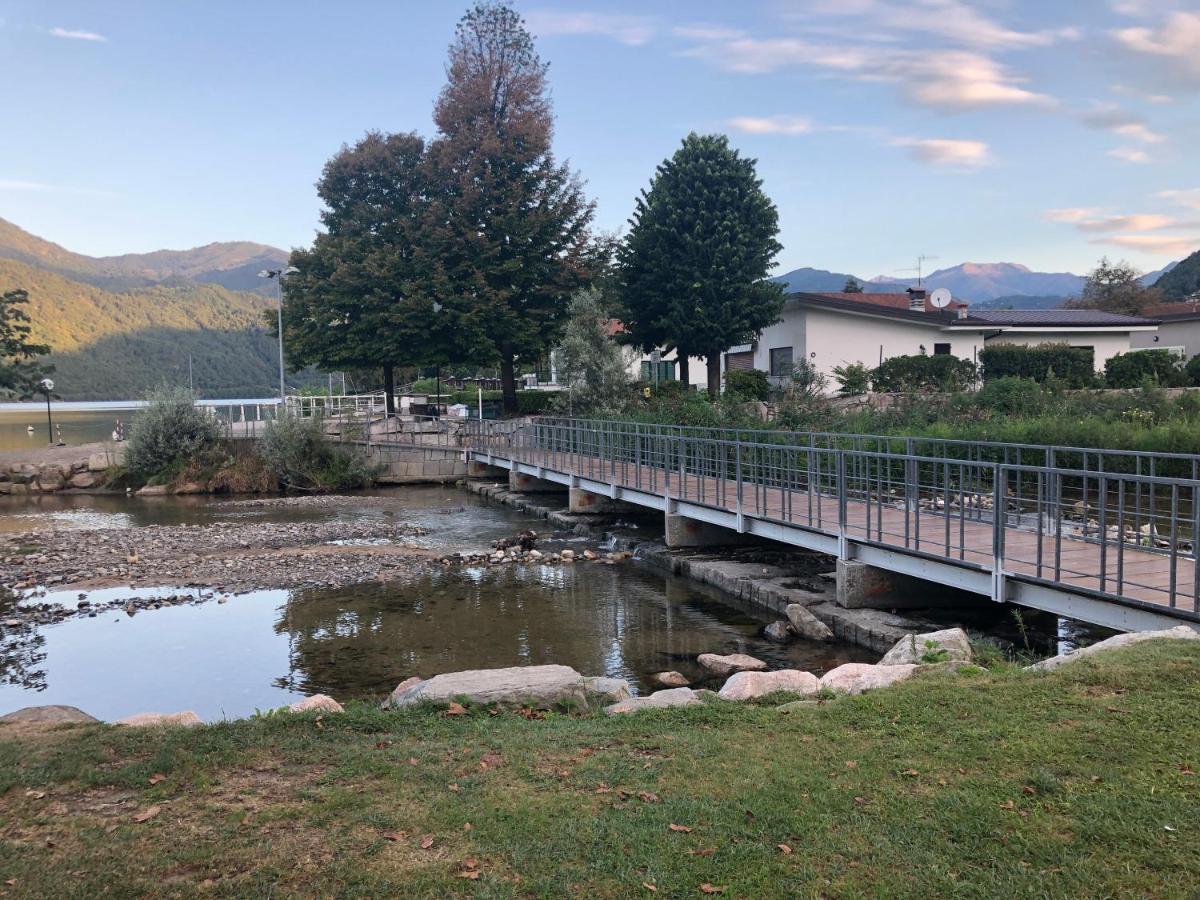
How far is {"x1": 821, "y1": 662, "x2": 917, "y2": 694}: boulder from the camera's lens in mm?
7656

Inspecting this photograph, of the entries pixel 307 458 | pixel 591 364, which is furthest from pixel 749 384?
pixel 307 458

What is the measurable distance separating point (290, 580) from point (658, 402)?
615 inches

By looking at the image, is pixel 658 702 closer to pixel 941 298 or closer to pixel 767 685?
pixel 767 685

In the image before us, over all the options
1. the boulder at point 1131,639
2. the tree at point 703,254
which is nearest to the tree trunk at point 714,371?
the tree at point 703,254

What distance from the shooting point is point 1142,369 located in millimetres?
35438

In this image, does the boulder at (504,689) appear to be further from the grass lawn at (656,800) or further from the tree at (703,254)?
the tree at (703,254)

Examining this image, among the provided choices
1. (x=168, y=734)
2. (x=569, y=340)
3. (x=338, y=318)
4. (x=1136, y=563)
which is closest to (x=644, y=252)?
(x=569, y=340)

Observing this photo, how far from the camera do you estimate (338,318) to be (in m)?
41.7

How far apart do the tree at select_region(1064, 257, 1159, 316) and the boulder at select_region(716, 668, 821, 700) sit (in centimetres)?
6531

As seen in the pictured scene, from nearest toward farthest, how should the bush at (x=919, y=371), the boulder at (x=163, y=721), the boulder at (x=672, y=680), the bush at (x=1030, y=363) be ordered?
the boulder at (x=163, y=721)
the boulder at (x=672, y=680)
the bush at (x=919, y=371)
the bush at (x=1030, y=363)

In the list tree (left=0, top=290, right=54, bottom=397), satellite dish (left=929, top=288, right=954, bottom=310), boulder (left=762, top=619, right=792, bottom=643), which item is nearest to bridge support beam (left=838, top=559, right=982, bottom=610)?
boulder (left=762, top=619, right=792, bottom=643)

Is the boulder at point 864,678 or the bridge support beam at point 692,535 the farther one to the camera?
the bridge support beam at point 692,535

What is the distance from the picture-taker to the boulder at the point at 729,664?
10773mm

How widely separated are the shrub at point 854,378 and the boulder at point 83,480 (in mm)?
27763
